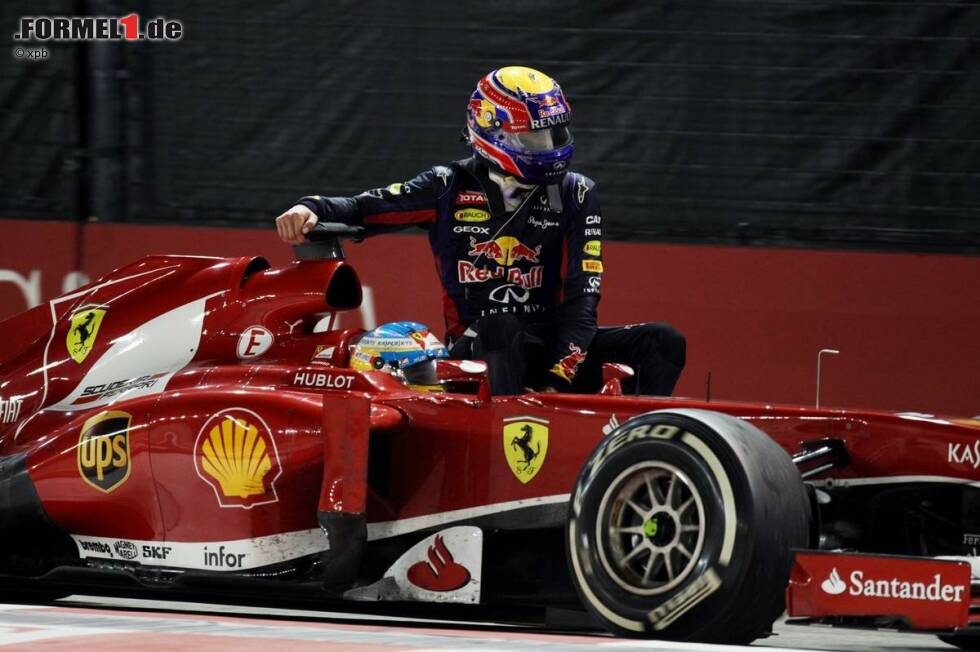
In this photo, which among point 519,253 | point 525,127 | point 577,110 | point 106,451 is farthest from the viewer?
point 577,110

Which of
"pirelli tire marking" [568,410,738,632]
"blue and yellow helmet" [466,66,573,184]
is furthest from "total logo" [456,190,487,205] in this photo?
"pirelli tire marking" [568,410,738,632]

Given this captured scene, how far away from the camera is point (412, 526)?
462 cm

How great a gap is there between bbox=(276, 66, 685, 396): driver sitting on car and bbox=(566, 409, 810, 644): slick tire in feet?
4.25

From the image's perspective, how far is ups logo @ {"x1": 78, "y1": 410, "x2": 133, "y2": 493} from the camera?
496 centimetres

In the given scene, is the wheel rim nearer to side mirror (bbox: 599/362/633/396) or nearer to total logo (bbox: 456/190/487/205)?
side mirror (bbox: 599/362/633/396)

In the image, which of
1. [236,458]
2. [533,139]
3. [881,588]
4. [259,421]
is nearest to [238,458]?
[236,458]

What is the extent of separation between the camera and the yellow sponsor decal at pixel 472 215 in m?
5.52

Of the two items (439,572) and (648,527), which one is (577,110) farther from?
(648,527)

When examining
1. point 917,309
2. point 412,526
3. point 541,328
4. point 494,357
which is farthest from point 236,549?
point 917,309

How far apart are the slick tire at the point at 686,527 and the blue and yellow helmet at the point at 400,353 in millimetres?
1043

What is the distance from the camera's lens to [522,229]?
5496mm

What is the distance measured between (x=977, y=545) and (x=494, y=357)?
5.10 feet

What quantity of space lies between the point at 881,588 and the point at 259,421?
1893 millimetres

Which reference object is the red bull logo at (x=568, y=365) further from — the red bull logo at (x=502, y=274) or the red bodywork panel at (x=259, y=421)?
the red bodywork panel at (x=259, y=421)
